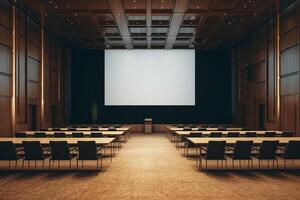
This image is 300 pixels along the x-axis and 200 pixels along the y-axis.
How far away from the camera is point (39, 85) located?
1778 cm

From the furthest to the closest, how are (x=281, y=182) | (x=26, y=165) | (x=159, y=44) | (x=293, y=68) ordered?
(x=159, y=44) → (x=293, y=68) → (x=26, y=165) → (x=281, y=182)

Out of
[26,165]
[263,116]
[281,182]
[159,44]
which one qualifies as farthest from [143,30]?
[281,182]

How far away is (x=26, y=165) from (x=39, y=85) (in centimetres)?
905

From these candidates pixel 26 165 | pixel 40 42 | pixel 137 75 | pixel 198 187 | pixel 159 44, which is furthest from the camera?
pixel 137 75

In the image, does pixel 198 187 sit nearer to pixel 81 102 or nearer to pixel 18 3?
pixel 18 3

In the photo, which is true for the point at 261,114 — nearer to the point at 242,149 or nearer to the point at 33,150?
the point at 242,149

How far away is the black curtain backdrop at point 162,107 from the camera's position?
81.3 ft

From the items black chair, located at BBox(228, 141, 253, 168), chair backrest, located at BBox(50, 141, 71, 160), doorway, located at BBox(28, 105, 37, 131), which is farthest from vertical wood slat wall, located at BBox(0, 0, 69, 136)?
black chair, located at BBox(228, 141, 253, 168)

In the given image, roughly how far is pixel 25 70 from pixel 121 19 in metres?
4.56

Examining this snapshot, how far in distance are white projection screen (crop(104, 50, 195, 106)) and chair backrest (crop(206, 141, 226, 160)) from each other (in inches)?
611

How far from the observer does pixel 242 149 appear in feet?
27.1

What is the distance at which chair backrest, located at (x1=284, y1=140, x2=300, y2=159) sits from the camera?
817 cm

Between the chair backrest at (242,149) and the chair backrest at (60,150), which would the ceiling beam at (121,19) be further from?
the chair backrest at (242,149)

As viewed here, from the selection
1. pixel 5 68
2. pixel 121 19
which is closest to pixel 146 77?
pixel 121 19
